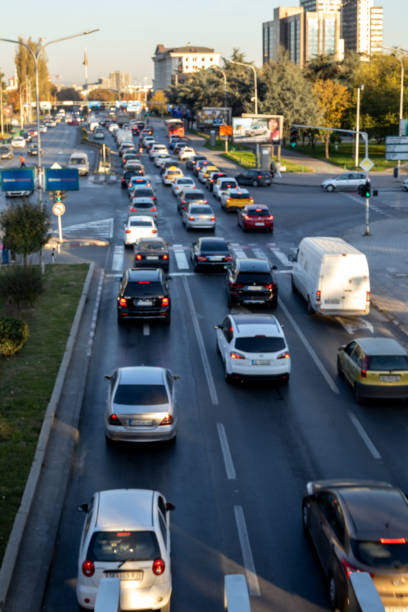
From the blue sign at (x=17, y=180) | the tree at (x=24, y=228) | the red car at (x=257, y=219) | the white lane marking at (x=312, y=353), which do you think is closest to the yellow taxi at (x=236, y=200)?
the red car at (x=257, y=219)

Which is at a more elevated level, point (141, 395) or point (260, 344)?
point (260, 344)

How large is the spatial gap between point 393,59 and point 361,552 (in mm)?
100322

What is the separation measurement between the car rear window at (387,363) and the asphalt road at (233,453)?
1009mm

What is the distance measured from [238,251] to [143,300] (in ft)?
49.0

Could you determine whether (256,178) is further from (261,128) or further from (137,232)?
(137,232)

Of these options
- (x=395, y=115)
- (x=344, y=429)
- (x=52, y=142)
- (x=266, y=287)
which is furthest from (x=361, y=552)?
(x=52, y=142)

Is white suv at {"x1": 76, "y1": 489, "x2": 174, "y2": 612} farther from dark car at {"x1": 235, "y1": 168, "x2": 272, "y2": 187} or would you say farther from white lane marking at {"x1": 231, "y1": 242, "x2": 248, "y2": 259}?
dark car at {"x1": 235, "y1": 168, "x2": 272, "y2": 187}

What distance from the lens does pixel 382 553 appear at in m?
9.83

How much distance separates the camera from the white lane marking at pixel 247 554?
1109 centimetres

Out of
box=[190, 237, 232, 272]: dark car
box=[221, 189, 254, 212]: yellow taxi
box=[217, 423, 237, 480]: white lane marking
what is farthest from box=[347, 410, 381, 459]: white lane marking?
box=[221, 189, 254, 212]: yellow taxi

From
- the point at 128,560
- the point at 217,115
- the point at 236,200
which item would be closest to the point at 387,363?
the point at 128,560

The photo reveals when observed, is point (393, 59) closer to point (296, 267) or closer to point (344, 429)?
point (296, 267)

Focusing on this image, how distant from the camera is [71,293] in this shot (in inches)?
1164

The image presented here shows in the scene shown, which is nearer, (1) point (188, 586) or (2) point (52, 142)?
(1) point (188, 586)
